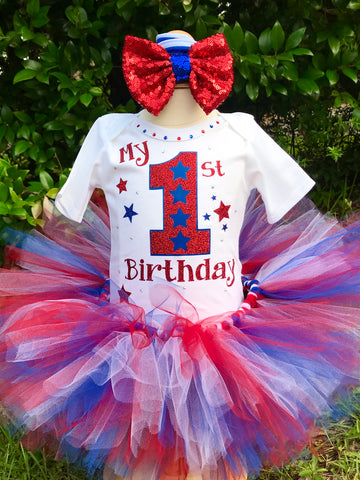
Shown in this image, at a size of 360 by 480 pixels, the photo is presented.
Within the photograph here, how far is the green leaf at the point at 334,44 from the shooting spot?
203cm

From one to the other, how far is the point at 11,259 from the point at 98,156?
0.57 meters

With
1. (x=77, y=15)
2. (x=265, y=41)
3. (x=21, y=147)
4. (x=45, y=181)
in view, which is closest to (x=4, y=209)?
(x=45, y=181)

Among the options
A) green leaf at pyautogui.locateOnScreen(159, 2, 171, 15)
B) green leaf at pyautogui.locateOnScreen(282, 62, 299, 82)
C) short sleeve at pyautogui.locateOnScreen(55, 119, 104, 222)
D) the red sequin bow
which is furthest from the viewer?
green leaf at pyautogui.locateOnScreen(282, 62, 299, 82)

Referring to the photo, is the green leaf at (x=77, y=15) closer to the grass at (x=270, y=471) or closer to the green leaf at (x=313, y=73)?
the green leaf at (x=313, y=73)

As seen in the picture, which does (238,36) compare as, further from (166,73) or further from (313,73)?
(166,73)

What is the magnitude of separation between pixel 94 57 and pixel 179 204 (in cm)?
101

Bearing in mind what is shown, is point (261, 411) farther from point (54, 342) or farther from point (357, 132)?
point (357, 132)

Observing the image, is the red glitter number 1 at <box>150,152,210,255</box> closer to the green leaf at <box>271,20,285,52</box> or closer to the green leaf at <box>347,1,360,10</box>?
the green leaf at <box>271,20,285,52</box>

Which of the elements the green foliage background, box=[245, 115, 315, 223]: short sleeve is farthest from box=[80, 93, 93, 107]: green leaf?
box=[245, 115, 315, 223]: short sleeve

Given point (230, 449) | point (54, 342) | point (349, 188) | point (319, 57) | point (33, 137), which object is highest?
point (319, 57)

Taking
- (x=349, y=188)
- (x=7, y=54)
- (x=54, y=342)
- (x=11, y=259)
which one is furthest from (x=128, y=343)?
(x=349, y=188)

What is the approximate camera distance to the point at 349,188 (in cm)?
296

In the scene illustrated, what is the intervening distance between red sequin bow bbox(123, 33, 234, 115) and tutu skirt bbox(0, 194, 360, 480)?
0.47 m

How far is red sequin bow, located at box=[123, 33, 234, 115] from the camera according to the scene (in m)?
1.26
